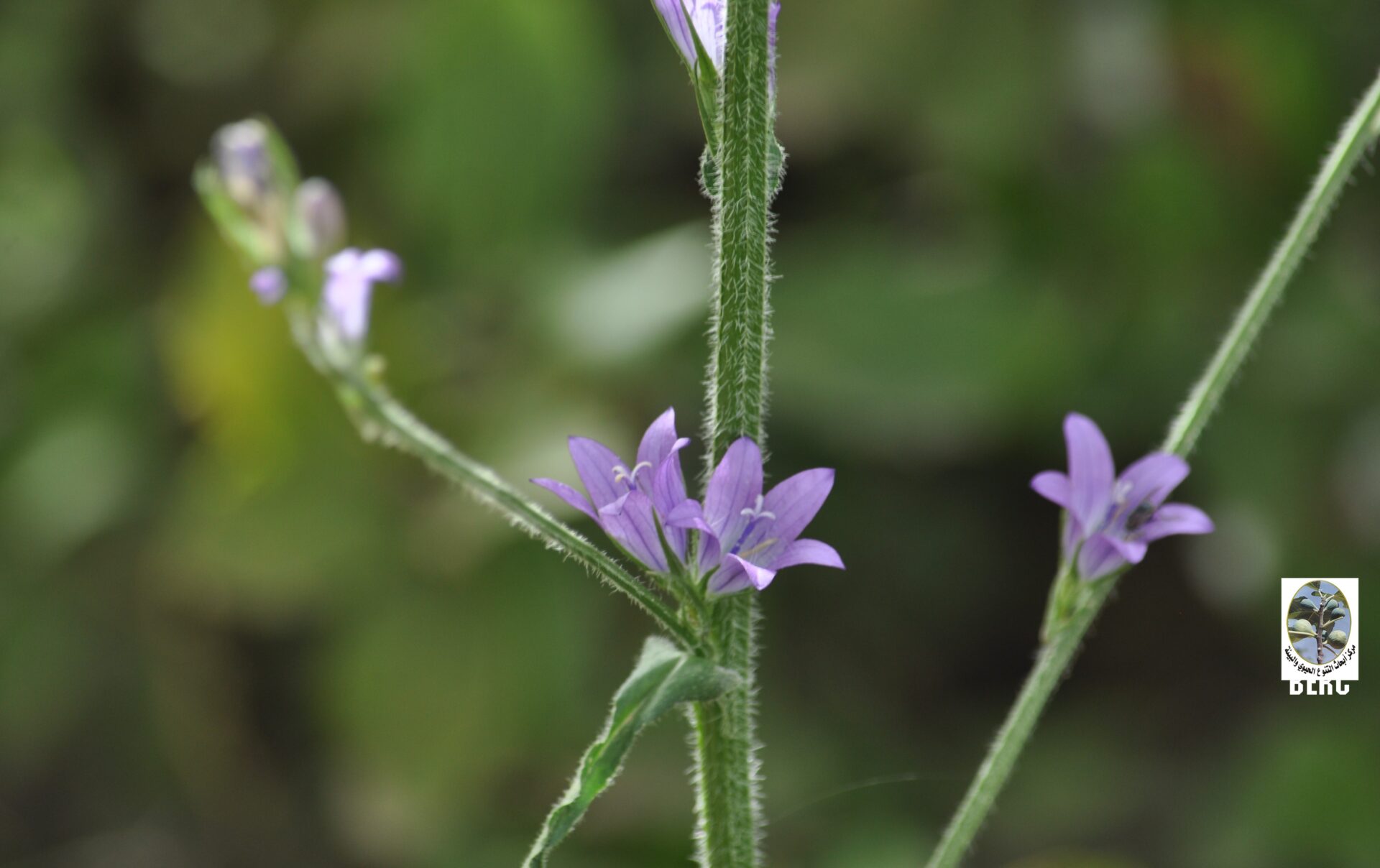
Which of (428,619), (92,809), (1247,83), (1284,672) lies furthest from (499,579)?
(1247,83)

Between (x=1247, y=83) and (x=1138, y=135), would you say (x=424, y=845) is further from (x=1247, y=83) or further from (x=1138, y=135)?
(x=1247, y=83)

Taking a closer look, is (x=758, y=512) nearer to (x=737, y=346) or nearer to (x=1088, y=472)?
(x=737, y=346)

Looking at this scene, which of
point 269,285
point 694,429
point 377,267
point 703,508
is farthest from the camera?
point 694,429

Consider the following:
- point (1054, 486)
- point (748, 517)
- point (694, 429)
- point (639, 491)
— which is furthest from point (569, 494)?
point (694, 429)

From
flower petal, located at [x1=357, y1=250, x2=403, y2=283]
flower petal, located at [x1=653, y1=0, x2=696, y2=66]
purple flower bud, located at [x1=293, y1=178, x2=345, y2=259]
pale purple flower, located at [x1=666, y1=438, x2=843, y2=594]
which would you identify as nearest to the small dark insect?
pale purple flower, located at [x1=666, y1=438, x2=843, y2=594]

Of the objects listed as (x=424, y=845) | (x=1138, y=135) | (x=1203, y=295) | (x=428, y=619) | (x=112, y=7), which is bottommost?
(x=424, y=845)

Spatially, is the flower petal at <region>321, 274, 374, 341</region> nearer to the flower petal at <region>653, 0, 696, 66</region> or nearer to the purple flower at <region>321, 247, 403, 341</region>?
the purple flower at <region>321, 247, 403, 341</region>
